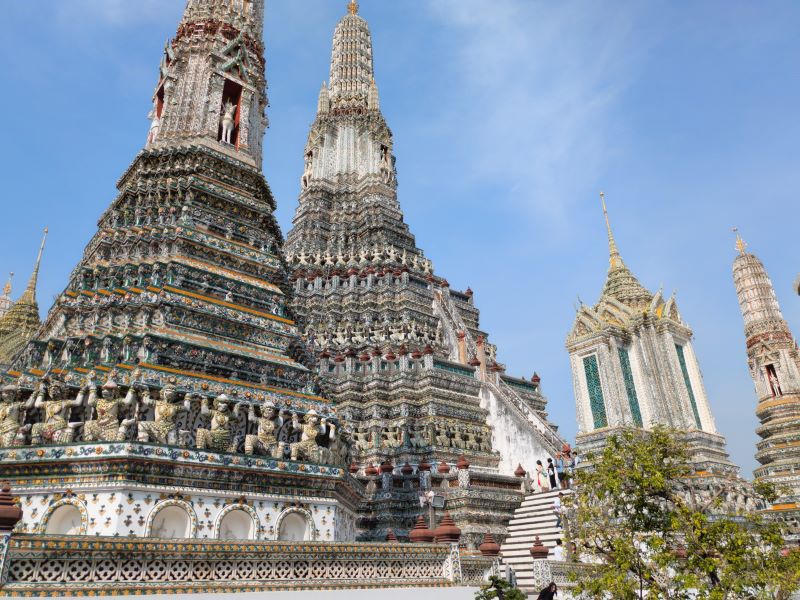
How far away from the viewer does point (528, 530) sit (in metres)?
17.4

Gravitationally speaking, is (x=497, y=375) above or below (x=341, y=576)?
above

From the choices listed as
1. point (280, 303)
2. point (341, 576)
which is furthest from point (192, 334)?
point (341, 576)

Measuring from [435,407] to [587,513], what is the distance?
541 inches

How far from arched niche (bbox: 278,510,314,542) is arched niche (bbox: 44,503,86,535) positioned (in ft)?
11.4

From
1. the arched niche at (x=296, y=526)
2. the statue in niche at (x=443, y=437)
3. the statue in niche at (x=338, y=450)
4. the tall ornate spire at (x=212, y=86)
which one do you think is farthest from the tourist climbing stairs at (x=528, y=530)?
the tall ornate spire at (x=212, y=86)

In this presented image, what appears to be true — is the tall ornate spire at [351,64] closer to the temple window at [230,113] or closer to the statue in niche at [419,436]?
the temple window at [230,113]

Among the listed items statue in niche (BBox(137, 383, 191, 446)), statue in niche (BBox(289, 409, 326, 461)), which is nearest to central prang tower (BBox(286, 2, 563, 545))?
statue in niche (BBox(289, 409, 326, 461))

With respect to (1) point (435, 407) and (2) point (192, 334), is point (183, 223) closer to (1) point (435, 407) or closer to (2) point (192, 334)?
(2) point (192, 334)

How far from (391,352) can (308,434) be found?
11638mm

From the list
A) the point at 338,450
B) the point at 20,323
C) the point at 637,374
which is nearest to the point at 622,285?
the point at 637,374

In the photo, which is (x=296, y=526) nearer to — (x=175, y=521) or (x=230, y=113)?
(x=175, y=521)

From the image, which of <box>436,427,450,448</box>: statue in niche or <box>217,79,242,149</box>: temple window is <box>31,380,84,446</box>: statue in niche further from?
<box>436,427,450,448</box>: statue in niche

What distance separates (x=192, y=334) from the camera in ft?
39.4

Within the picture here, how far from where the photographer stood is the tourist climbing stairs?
15.9m
